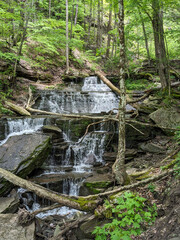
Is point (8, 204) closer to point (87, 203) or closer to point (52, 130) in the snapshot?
point (87, 203)

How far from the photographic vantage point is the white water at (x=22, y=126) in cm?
918

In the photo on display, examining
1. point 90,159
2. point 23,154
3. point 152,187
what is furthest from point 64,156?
point 152,187

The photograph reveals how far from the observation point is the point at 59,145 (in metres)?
8.64

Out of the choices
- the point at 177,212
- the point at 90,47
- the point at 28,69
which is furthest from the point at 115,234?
the point at 90,47

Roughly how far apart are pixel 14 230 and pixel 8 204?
1309 mm

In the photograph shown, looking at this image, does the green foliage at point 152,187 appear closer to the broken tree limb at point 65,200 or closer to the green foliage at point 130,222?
the green foliage at point 130,222

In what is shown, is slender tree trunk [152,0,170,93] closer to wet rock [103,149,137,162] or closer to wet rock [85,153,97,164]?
wet rock [103,149,137,162]

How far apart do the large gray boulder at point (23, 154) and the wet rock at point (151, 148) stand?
4.20m

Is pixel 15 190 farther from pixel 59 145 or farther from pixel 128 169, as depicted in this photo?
pixel 128 169

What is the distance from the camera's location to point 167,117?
8.28 metres

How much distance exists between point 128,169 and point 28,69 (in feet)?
39.2

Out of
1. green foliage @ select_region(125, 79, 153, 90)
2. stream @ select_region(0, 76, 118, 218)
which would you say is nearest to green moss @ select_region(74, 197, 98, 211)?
stream @ select_region(0, 76, 118, 218)

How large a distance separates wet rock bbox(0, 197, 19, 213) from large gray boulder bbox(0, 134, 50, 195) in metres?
0.41

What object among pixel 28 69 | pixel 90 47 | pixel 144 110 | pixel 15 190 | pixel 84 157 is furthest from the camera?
pixel 90 47
